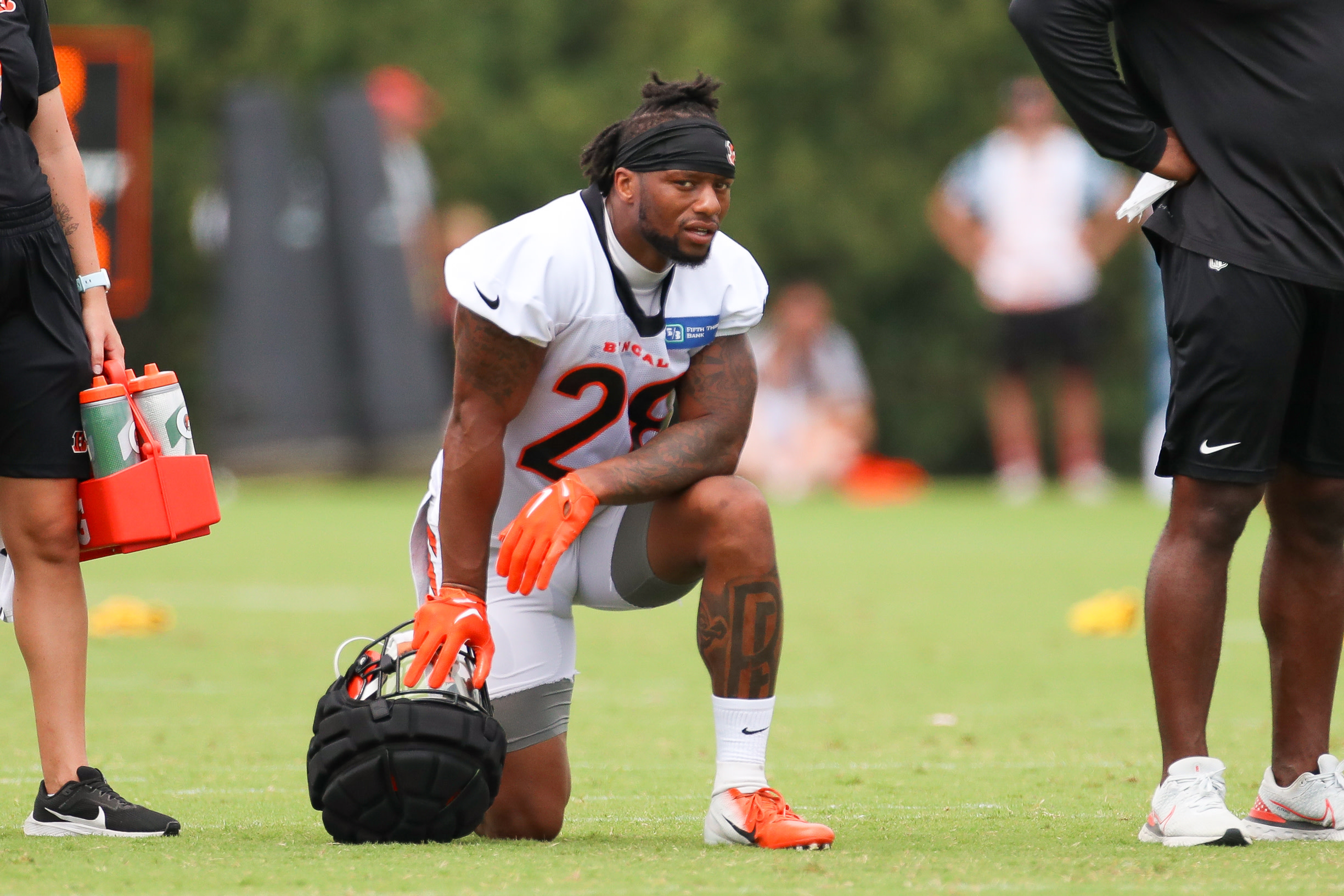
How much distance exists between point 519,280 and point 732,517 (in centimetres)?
66

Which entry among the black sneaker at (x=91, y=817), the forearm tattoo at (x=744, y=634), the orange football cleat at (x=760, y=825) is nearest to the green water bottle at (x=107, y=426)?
the black sneaker at (x=91, y=817)

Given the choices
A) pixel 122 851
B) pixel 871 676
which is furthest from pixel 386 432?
pixel 122 851

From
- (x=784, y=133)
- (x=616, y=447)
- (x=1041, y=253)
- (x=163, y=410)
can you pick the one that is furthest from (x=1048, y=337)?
(x=163, y=410)

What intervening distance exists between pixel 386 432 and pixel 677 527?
13903mm

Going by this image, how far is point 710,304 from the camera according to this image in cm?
413

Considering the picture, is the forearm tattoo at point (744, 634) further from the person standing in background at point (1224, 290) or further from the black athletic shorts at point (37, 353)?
the black athletic shorts at point (37, 353)

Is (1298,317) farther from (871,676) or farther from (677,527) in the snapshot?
(871,676)

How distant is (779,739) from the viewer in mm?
5363

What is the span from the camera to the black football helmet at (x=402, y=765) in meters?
3.70

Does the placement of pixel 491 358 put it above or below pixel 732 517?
above

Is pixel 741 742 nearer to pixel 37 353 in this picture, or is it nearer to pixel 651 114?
pixel 651 114

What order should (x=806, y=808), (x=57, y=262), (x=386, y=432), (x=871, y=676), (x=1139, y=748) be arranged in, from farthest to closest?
(x=386, y=432) < (x=871, y=676) < (x=1139, y=748) < (x=806, y=808) < (x=57, y=262)

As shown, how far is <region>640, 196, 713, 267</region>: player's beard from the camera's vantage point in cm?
401

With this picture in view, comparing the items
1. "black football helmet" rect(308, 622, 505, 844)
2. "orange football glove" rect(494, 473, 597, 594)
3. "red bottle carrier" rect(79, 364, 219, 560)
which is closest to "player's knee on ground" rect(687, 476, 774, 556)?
"orange football glove" rect(494, 473, 597, 594)
